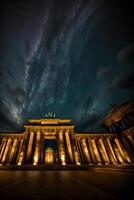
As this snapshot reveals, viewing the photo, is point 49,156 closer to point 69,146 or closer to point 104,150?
point 69,146

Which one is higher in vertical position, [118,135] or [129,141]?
[118,135]

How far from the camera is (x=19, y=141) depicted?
35.8 metres

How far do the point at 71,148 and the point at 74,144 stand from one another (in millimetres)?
1371

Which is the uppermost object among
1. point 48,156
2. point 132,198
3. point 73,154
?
point 48,156

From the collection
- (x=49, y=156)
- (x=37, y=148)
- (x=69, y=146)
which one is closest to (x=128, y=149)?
(x=69, y=146)

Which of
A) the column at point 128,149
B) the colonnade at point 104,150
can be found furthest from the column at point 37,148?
the column at point 128,149

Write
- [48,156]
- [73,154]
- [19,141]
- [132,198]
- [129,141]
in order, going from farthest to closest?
[48,156], [19,141], [129,141], [73,154], [132,198]

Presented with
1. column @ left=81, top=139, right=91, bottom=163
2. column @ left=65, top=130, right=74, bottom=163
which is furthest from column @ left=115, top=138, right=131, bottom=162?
column @ left=65, top=130, right=74, bottom=163

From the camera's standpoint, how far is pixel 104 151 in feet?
114

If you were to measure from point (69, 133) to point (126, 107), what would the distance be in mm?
17013

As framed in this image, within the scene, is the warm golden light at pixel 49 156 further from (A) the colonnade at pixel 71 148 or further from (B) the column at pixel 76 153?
(B) the column at pixel 76 153

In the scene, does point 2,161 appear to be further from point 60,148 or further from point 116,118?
point 116,118

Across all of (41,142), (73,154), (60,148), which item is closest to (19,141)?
(41,142)

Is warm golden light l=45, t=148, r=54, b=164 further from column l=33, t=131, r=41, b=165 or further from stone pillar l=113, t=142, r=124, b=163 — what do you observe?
stone pillar l=113, t=142, r=124, b=163
